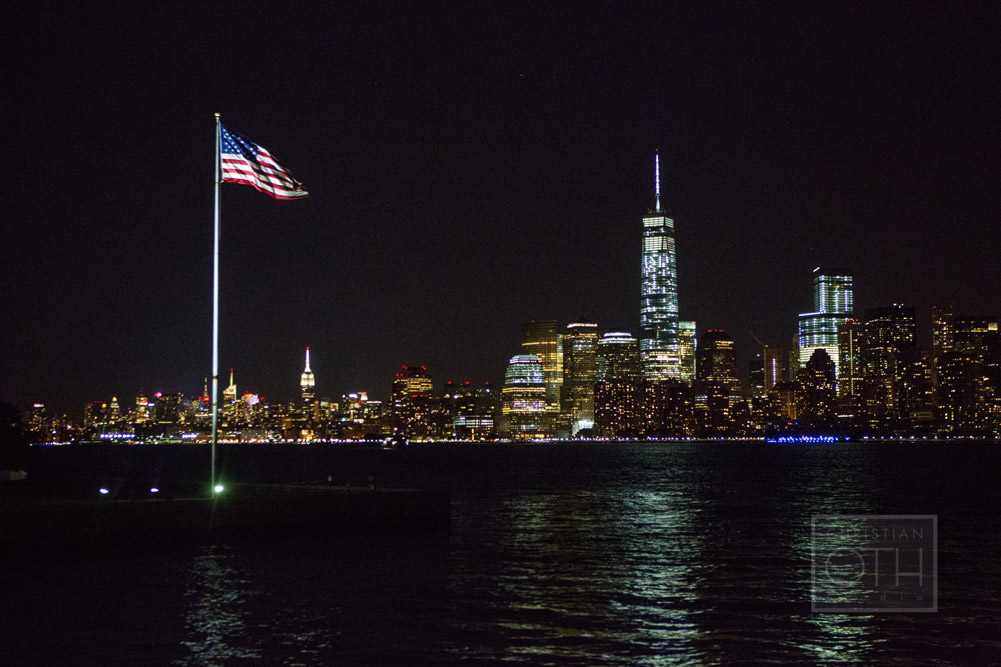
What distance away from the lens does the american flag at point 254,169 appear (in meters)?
30.8

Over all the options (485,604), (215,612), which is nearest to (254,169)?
(215,612)

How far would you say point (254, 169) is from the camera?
30.9m

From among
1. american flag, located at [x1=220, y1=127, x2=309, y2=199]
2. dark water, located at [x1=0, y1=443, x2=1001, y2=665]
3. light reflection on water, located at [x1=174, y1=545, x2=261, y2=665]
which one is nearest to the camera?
light reflection on water, located at [x1=174, y1=545, x2=261, y2=665]

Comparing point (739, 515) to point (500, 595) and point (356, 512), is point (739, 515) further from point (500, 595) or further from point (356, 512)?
point (500, 595)

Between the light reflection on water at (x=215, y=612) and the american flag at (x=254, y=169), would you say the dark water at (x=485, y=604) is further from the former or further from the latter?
the american flag at (x=254, y=169)

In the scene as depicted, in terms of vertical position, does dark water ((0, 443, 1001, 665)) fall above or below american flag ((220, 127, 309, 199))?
below

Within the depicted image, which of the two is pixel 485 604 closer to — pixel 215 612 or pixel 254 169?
pixel 215 612

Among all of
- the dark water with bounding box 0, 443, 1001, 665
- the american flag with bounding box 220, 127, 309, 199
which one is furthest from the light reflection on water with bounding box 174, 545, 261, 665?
the american flag with bounding box 220, 127, 309, 199

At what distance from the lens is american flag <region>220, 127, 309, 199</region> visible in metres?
30.8

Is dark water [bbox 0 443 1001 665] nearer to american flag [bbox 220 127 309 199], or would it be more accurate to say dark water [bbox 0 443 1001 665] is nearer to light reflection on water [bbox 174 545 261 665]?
light reflection on water [bbox 174 545 261 665]

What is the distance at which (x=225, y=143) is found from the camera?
30984 millimetres

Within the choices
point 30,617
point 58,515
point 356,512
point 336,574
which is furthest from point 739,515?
point 30,617

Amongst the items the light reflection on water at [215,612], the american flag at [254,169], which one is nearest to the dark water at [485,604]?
the light reflection on water at [215,612]

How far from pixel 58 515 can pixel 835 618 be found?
2359 cm
